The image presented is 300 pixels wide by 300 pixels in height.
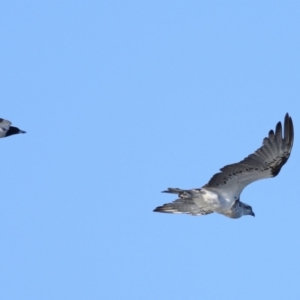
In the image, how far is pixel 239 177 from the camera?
1927 cm

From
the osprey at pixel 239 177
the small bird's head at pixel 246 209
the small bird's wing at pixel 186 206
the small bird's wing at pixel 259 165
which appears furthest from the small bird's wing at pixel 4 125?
the small bird's head at pixel 246 209

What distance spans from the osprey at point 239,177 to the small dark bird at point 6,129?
7249 mm

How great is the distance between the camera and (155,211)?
21.5m

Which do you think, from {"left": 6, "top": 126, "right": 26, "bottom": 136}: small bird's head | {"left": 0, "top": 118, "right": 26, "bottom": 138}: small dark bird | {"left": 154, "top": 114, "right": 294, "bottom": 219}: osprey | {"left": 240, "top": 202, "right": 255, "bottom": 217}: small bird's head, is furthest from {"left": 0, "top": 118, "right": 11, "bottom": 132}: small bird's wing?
{"left": 240, "top": 202, "right": 255, "bottom": 217}: small bird's head

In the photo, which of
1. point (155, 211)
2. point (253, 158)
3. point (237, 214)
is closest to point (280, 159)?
point (253, 158)

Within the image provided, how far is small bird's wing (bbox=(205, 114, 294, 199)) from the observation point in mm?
18547

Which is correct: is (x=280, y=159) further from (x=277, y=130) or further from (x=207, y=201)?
(x=207, y=201)

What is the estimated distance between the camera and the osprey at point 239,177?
61.0ft

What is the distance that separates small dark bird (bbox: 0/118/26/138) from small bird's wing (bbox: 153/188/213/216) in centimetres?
641

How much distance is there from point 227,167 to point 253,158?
0.57m

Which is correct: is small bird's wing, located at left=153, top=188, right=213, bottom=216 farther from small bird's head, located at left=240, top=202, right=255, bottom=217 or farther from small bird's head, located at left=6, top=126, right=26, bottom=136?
small bird's head, located at left=6, top=126, right=26, bottom=136

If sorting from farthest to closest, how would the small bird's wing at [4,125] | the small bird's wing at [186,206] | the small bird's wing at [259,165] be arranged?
the small bird's wing at [4,125], the small bird's wing at [186,206], the small bird's wing at [259,165]

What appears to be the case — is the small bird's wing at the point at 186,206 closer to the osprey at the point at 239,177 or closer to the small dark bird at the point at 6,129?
the osprey at the point at 239,177

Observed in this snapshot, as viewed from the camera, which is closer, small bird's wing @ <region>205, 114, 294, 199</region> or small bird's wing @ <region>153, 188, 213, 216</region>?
small bird's wing @ <region>205, 114, 294, 199</region>
